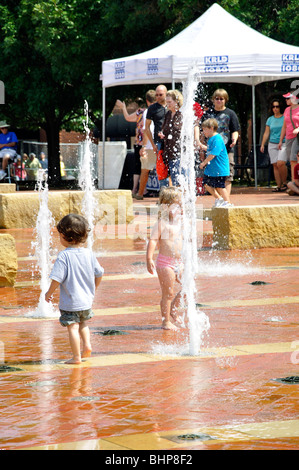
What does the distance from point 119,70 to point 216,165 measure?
717 centimetres

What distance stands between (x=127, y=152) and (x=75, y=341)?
17.3m

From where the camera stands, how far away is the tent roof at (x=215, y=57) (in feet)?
58.1

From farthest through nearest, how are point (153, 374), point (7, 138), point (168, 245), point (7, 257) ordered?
1. point (7, 138)
2. point (7, 257)
3. point (168, 245)
4. point (153, 374)

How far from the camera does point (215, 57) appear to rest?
17.8 meters

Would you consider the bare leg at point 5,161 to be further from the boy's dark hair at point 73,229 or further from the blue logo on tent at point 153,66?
the boy's dark hair at point 73,229

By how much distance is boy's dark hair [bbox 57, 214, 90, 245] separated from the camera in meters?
5.79

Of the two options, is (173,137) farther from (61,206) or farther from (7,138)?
(7,138)

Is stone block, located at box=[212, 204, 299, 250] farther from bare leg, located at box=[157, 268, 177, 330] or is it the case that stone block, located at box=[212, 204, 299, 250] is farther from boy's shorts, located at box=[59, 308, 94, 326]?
boy's shorts, located at box=[59, 308, 94, 326]

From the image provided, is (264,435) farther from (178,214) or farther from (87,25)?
(87,25)

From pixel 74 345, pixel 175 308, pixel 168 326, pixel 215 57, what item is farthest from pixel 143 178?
pixel 74 345

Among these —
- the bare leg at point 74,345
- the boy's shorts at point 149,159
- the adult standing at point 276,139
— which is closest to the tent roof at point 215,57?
the adult standing at point 276,139

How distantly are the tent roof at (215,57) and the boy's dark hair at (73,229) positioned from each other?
11895 millimetres

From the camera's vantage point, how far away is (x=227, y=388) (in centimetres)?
501

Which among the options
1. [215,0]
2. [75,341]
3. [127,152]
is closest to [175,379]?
[75,341]
